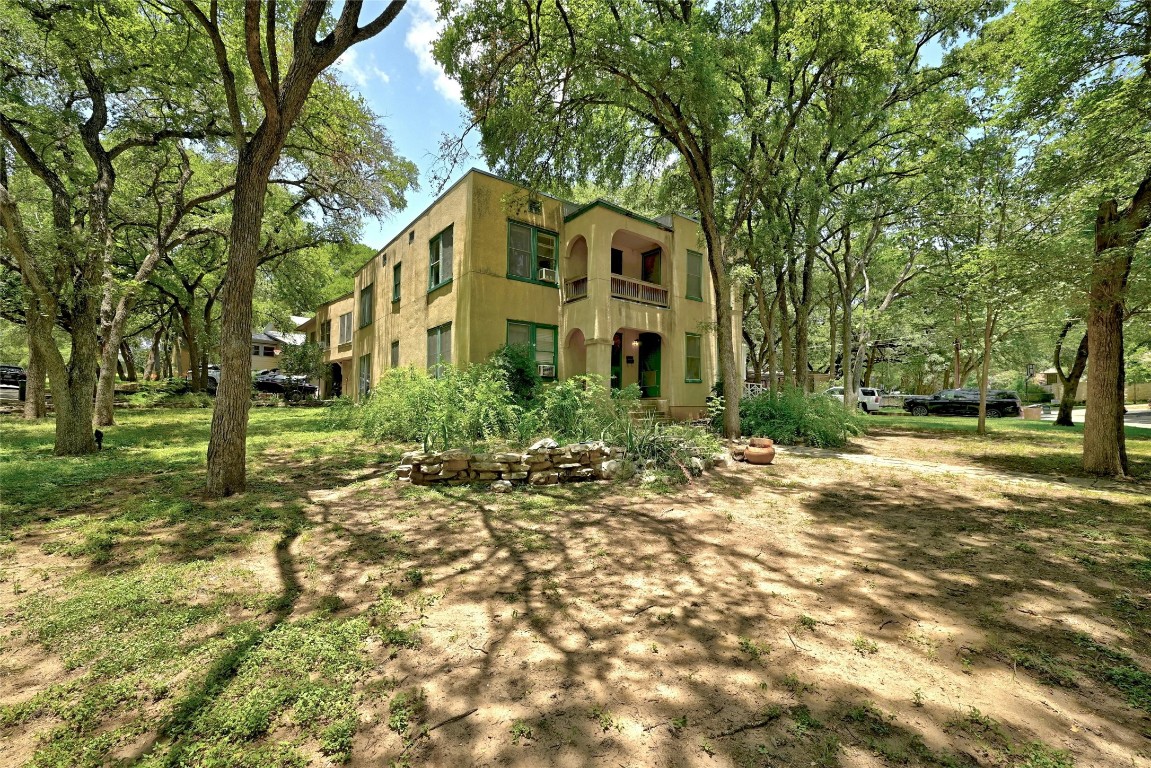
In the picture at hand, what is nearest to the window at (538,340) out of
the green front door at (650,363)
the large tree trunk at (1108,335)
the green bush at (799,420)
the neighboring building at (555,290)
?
the neighboring building at (555,290)

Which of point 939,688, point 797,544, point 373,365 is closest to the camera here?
point 939,688

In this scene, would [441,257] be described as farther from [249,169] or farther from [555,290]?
[249,169]

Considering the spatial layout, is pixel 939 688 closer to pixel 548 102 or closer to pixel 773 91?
pixel 548 102

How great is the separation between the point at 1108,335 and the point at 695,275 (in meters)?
9.62

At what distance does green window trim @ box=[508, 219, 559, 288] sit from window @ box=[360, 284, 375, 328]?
29.8 feet

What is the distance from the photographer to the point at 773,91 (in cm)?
1058

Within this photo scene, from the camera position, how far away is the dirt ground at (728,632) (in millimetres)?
1948

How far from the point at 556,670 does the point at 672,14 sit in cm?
1236

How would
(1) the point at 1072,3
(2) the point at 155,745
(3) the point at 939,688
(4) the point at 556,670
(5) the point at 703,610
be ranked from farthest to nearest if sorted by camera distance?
(1) the point at 1072,3, (5) the point at 703,610, (4) the point at 556,670, (3) the point at 939,688, (2) the point at 155,745

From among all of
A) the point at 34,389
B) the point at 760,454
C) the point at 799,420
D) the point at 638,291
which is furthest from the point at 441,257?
the point at 34,389

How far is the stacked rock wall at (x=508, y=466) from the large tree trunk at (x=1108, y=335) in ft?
27.6

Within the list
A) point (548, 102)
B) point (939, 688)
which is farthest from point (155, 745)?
point (548, 102)

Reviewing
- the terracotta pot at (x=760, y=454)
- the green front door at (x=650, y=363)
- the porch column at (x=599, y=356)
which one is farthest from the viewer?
the green front door at (x=650, y=363)

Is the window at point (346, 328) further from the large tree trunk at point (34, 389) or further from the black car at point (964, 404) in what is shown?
the black car at point (964, 404)
